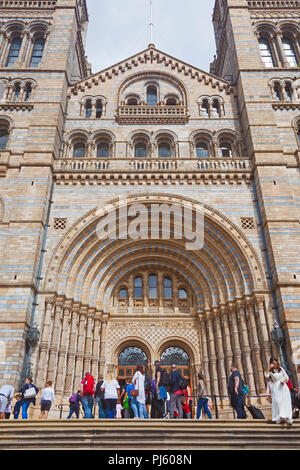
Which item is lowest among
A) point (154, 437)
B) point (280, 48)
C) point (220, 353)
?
point (154, 437)

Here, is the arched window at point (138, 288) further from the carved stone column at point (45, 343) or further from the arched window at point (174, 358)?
the carved stone column at point (45, 343)

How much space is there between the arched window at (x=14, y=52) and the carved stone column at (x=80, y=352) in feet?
52.6

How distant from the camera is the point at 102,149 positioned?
1988cm

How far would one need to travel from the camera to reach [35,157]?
17.3 m

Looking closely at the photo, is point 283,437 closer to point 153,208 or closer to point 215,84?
point 153,208

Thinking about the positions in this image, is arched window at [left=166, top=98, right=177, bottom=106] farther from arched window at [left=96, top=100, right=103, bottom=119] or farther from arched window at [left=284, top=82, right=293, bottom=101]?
arched window at [left=284, top=82, right=293, bottom=101]

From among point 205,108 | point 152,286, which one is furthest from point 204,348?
point 205,108

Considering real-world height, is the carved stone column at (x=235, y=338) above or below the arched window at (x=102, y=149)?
below

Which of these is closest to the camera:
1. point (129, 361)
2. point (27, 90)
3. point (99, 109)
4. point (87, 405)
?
point (87, 405)

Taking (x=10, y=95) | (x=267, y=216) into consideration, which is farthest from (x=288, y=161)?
(x=10, y=95)

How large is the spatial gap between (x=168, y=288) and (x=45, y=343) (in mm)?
6491

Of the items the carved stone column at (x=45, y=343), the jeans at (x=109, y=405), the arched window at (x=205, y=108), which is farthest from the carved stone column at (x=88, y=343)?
the arched window at (x=205, y=108)

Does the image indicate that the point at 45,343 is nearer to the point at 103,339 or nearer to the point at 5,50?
the point at 103,339

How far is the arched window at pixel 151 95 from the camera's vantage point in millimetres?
21459
